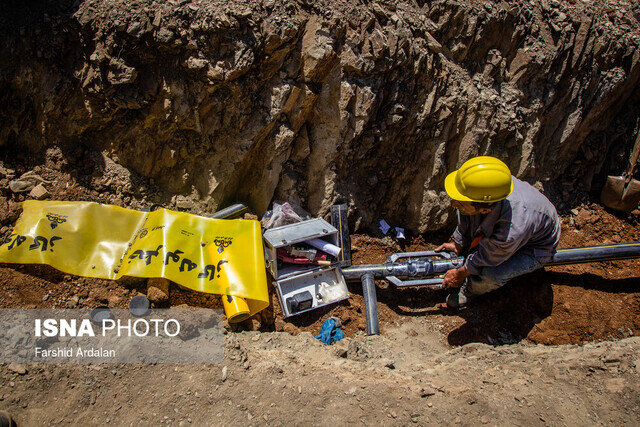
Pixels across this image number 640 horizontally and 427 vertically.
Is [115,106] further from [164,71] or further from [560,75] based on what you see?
[560,75]

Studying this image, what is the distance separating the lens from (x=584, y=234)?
4691 millimetres

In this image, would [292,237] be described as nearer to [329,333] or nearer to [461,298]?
[329,333]

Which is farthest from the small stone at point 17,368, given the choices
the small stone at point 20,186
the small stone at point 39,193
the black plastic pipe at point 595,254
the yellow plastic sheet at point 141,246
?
the black plastic pipe at point 595,254

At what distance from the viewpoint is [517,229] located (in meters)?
2.87

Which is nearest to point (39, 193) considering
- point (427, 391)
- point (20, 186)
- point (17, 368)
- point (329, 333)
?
point (20, 186)

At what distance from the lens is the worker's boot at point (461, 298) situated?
12.2ft

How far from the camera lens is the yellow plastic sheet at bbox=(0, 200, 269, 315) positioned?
308 centimetres

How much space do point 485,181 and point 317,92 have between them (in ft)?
6.12

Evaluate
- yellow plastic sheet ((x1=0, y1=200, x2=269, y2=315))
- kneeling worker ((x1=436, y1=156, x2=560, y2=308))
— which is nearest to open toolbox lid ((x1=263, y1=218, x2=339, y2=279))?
yellow plastic sheet ((x1=0, y1=200, x2=269, y2=315))

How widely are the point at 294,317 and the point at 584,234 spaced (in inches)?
152

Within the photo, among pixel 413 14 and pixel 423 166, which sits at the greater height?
pixel 413 14

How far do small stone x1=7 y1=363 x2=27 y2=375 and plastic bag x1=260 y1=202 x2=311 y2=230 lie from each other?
2131 mm

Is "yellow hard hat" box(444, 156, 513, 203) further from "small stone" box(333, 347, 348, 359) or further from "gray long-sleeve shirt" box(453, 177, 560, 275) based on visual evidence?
"small stone" box(333, 347, 348, 359)

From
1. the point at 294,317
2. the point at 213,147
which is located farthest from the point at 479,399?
the point at 213,147
